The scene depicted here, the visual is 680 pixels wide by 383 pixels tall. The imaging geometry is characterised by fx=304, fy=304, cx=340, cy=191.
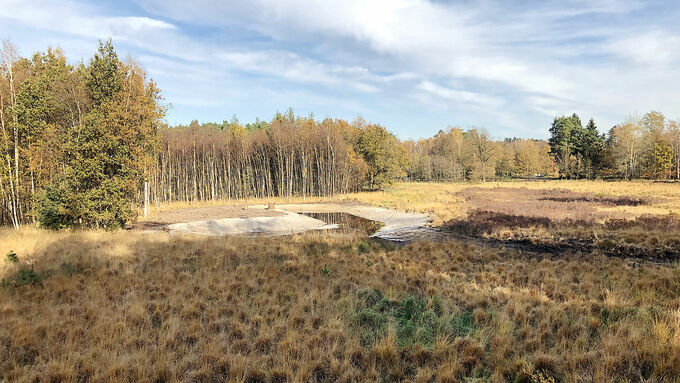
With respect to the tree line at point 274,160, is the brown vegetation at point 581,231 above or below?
below

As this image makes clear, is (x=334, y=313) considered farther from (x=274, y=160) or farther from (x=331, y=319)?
(x=274, y=160)

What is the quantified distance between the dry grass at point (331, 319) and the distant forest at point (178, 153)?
20.4ft

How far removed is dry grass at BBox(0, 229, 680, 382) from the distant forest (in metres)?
6.23

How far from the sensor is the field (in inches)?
185

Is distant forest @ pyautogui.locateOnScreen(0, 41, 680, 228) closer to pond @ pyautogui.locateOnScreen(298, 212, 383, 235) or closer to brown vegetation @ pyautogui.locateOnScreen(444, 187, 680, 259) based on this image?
pond @ pyautogui.locateOnScreen(298, 212, 383, 235)

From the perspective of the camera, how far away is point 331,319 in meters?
6.39

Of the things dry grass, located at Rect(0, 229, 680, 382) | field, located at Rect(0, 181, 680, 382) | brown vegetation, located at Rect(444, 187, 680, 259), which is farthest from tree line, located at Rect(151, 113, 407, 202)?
dry grass, located at Rect(0, 229, 680, 382)

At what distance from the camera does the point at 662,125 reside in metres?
58.3

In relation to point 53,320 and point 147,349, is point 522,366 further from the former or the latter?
point 53,320

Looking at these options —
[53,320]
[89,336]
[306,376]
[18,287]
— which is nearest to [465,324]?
[306,376]

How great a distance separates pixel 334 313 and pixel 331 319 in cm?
57

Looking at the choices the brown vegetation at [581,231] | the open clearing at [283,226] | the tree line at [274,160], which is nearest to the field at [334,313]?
the brown vegetation at [581,231]

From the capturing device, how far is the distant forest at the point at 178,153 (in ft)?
54.2

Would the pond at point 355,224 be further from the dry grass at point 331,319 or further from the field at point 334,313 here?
the dry grass at point 331,319
